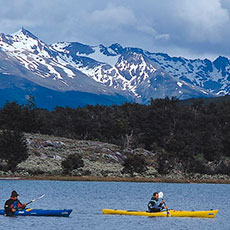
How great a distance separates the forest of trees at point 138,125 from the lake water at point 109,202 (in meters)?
47.3

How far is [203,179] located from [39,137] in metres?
40.8

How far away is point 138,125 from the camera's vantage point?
16038 cm

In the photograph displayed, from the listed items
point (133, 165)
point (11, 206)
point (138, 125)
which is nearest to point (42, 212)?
point (11, 206)

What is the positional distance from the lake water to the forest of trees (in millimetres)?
47290

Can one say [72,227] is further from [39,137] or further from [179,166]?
[39,137]

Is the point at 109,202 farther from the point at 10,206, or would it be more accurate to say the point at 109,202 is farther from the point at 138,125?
the point at 138,125

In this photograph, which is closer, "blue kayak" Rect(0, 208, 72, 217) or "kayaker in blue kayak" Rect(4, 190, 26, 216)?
"kayaker in blue kayak" Rect(4, 190, 26, 216)

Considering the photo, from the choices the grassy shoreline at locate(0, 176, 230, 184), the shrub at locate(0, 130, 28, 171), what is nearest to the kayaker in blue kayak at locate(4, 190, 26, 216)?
the grassy shoreline at locate(0, 176, 230, 184)

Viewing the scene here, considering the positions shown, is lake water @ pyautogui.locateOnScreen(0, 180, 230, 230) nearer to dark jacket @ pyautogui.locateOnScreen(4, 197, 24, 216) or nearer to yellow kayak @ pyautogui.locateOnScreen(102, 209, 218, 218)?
yellow kayak @ pyautogui.locateOnScreen(102, 209, 218, 218)

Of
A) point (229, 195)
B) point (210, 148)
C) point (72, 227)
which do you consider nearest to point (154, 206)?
point (72, 227)

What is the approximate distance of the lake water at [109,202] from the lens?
1927 inches

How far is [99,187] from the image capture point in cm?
8788

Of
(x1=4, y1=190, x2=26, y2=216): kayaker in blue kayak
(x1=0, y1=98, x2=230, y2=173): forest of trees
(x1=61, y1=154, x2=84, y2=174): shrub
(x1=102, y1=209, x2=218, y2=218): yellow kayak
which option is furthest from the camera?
(x1=0, y1=98, x2=230, y2=173): forest of trees

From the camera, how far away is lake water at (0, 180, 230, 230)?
4894 centimetres
